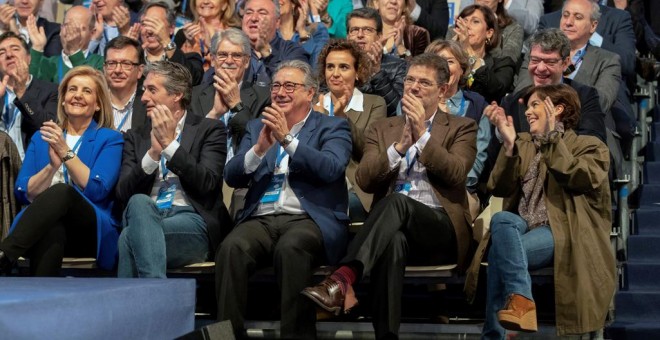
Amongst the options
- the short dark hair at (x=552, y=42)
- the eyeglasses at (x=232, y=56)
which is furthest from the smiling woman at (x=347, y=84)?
the short dark hair at (x=552, y=42)

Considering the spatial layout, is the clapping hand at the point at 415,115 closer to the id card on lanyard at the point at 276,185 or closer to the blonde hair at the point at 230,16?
the id card on lanyard at the point at 276,185

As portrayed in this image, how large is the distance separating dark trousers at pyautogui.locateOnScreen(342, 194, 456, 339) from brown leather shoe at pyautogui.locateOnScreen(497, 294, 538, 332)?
462 mm

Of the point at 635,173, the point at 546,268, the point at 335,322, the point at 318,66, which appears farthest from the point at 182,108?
the point at 635,173

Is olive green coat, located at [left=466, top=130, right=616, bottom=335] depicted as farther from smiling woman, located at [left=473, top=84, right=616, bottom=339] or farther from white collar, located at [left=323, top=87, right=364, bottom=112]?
white collar, located at [left=323, top=87, right=364, bottom=112]

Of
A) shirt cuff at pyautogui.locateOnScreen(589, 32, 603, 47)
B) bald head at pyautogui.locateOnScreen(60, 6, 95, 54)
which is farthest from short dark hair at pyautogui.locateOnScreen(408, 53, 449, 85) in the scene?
bald head at pyautogui.locateOnScreen(60, 6, 95, 54)

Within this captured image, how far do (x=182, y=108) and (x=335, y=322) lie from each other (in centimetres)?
142

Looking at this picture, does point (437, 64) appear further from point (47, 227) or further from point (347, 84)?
point (47, 227)

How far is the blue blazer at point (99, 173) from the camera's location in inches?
237

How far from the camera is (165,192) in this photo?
6.04 meters

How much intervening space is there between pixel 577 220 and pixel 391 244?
84 cm

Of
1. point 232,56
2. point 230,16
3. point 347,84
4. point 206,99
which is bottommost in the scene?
point 206,99

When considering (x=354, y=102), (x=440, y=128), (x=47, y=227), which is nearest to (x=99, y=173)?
(x=47, y=227)

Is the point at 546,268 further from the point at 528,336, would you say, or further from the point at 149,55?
the point at 149,55

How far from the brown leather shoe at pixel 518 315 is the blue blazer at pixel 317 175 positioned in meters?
0.87
